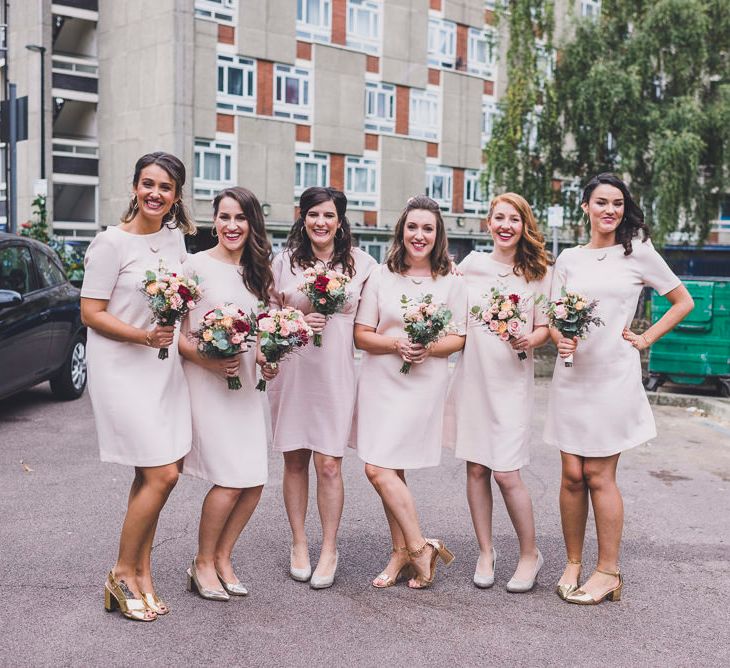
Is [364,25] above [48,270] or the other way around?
above

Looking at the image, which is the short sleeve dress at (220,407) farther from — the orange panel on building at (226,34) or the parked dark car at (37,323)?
the orange panel on building at (226,34)

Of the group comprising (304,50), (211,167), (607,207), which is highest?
(304,50)

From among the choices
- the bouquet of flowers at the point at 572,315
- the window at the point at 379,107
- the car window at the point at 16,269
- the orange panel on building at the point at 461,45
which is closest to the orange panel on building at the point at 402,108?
the window at the point at 379,107

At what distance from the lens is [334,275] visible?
15.6 ft

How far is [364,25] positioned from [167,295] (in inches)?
1349

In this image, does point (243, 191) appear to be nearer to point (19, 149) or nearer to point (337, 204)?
point (337, 204)

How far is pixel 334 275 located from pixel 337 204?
55 cm

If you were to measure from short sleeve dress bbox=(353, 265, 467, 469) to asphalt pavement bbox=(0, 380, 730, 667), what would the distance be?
0.77m

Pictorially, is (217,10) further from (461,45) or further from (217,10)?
(461,45)

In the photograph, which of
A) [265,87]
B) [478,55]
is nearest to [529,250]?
[265,87]

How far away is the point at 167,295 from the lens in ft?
13.7

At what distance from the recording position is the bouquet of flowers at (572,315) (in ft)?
15.2

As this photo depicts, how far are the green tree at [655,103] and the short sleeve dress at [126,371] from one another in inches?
753

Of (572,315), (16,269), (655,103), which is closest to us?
(572,315)
